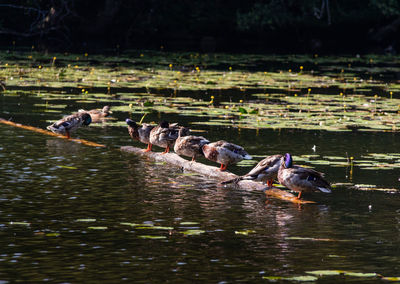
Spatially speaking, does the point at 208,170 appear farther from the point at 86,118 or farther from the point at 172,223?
the point at 86,118

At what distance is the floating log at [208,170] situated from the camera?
10.8 metres

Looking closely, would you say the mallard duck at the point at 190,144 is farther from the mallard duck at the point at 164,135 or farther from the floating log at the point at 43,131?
the floating log at the point at 43,131

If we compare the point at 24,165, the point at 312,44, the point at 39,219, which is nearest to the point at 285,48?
the point at 312,44

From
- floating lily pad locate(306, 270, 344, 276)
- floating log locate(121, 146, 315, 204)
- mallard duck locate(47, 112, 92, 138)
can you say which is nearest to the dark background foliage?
mallard duck locate(47, 112, 92, 138)

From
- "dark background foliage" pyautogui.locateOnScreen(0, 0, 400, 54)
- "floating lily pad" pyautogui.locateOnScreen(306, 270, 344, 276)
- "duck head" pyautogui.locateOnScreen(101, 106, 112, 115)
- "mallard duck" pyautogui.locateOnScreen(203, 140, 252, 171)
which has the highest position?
"dark background foliage" pyautogui.locateOnScreen(0, 0, 400, 54)

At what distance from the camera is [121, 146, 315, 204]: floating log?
10756 millimetres

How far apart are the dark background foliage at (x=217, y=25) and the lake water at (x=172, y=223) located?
3224 cm

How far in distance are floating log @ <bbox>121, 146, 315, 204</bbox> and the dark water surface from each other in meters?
0.14

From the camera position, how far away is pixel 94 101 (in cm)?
2136

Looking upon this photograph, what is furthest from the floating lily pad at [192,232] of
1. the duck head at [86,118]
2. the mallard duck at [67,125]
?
the duck head at [86,118]

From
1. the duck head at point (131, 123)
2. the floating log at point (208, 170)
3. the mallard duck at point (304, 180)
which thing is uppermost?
the duck head at point (131, 123)

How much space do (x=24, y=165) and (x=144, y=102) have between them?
26.6 feet

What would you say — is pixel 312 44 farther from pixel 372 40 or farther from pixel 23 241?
pixel 23 241

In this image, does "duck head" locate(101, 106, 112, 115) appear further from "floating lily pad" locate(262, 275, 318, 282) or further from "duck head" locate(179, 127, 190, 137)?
"floating lily pad" locate(262, 275, 318, 282)
